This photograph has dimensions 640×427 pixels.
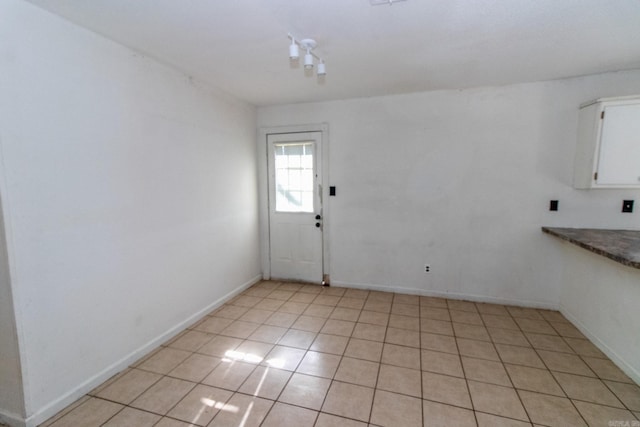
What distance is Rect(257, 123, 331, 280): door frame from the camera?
12.8ft

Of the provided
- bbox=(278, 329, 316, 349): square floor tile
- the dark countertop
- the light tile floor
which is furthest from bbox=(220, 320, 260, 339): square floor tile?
the dark countertop

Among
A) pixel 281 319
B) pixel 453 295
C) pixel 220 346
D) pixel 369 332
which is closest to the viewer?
pixel 220 346

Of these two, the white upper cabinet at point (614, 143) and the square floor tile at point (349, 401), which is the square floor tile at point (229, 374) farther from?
the white upper cabinet at point (614, 143)

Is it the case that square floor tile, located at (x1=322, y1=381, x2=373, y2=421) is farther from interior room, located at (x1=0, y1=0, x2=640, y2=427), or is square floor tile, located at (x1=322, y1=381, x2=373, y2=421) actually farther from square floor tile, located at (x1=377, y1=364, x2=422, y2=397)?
square floor tile, located at (x1=377, y1=364, x2=422, y2=397)

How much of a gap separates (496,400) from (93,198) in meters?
3.11

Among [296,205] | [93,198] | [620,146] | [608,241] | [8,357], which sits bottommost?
[8,357]

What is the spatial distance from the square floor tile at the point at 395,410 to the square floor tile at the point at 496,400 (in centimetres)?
41

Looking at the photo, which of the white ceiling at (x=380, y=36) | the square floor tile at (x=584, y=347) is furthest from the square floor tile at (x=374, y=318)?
the white ceiling at (x=380, y=36)

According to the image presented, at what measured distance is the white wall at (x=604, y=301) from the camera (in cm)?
219

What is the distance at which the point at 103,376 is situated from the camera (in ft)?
7.02

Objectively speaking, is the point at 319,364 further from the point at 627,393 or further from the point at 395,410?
the point at 627,393

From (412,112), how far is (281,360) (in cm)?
306

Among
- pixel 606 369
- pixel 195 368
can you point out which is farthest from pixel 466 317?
pixel 195 368

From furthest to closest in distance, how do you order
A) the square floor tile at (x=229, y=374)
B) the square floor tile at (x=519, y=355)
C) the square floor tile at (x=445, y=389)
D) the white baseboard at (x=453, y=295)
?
1. the white baseboard at (x=453, y=295)
2. the square floor tile at (x=519, y=355)
3. the square floor tile at (x=229, y=374)
4. the square floor tile at (x=445, y=389)
